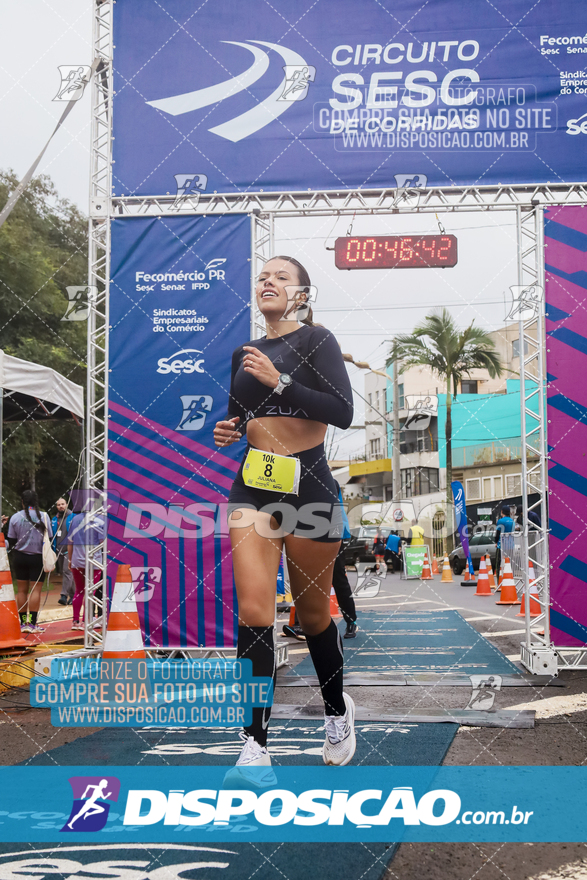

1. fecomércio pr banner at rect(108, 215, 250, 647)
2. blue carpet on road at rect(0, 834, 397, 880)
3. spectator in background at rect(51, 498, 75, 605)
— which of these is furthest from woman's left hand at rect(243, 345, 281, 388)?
spectator in background at rect(51, 498, 75, 605)

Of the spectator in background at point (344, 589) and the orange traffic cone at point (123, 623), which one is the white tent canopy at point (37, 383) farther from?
the spectator in background at point (344, 589)

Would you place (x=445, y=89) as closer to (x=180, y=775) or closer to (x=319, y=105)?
(x=319, y=105)

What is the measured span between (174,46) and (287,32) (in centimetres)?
93

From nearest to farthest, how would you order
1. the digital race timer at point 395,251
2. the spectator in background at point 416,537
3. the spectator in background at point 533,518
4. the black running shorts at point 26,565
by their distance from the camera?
1. the spectator in background at point 533,518
2. the digital race timer at point 395,251
3. the black running shorts at point 26,565
4. the spectator in background at point 416,537

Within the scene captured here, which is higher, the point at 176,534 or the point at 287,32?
the point at 287,32

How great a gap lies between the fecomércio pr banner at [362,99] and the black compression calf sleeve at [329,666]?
4.28 metres

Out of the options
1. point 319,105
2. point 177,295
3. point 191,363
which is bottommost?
point 191,363

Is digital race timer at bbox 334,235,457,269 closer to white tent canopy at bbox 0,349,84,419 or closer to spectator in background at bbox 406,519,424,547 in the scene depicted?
white tent canopy at bbox 0,349,84,419

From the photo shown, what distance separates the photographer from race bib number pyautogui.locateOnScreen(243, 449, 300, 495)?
3.10 meters

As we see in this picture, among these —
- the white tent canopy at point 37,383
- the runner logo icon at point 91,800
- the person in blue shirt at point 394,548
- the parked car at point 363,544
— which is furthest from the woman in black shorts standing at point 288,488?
the parked car at point 363,544

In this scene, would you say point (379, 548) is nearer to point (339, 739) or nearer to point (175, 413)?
point (175, 413)

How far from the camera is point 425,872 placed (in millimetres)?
2408

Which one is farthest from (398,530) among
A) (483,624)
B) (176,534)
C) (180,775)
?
(180,775)

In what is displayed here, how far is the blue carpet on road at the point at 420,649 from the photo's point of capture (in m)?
6.57
